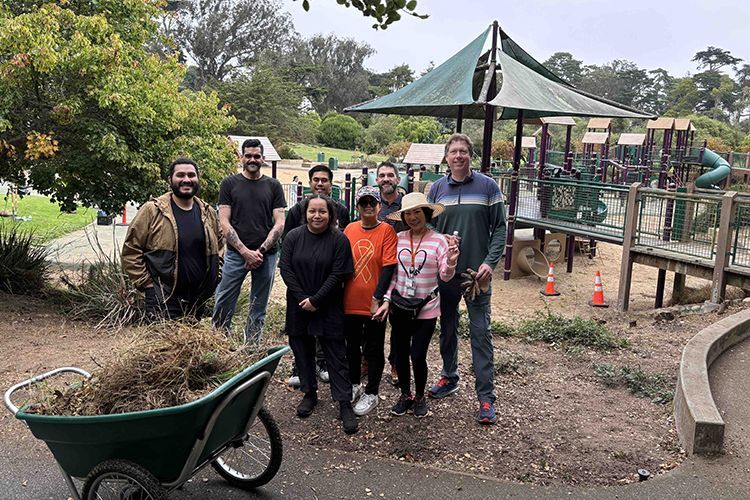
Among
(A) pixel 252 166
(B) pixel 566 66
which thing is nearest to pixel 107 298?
(A) pixel 252 166

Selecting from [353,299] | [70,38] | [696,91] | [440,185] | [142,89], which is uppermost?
[696,91]

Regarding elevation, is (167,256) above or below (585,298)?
above

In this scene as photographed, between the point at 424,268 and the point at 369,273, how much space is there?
0.38 meters

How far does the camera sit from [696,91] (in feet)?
227

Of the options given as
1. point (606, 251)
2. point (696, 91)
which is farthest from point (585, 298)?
point (696, 91)

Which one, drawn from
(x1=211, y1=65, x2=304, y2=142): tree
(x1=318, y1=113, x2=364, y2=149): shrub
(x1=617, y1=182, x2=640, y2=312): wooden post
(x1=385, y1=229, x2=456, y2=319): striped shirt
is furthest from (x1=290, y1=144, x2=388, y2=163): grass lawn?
(x1=385, y1=229, x2=456, y2=319): striped shirt

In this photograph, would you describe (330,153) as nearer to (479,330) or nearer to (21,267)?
(21,267)

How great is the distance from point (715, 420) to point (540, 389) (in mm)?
1473

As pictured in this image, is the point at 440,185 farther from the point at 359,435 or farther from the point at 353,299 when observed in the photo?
the point at 359,435

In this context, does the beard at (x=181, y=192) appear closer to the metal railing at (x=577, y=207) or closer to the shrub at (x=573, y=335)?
the shrub at (x=573, y=335)

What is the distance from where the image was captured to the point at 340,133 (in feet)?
165

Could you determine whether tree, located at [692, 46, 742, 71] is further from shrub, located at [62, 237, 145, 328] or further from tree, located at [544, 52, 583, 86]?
shrub, located at [62, 237, 145, 328]

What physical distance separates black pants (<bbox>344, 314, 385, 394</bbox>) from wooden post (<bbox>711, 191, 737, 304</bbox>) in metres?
6.55

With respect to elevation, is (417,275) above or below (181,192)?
below
